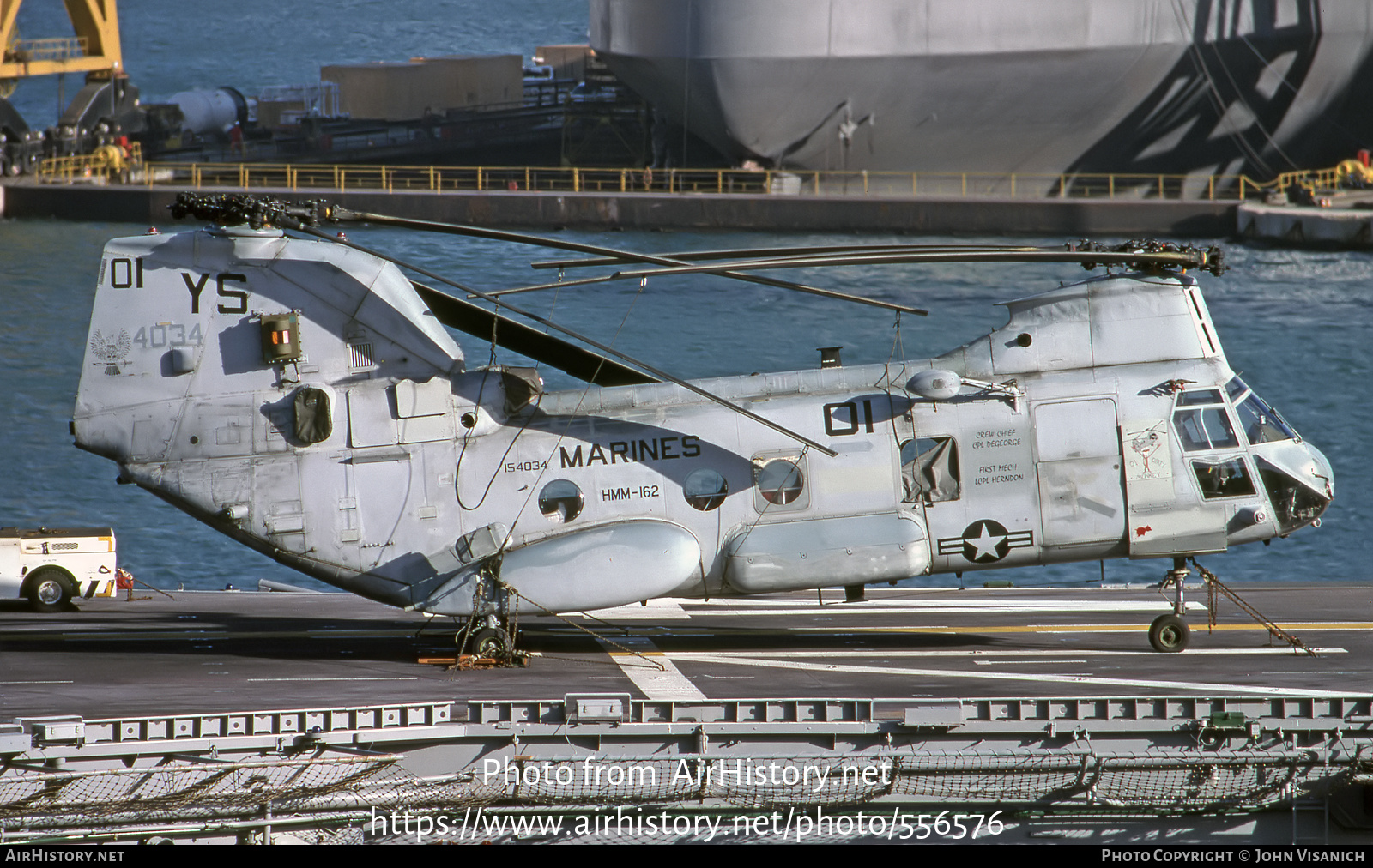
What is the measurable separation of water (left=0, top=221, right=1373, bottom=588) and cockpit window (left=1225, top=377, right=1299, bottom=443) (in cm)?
1542

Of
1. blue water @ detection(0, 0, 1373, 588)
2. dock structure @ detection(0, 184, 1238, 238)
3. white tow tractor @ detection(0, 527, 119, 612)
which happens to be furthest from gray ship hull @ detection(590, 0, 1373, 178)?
white tow tractor @ detection(0, 527, 119, 612)

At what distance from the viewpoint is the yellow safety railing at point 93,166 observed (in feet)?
217

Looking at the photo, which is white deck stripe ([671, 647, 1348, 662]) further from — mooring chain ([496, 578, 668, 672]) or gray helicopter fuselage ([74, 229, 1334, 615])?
gray helicopter fuselage ([74, 229, 1334, 615])

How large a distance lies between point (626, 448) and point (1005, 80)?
154ft

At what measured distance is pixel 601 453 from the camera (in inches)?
653

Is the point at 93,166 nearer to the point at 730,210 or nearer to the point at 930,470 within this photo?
the point at 730,210

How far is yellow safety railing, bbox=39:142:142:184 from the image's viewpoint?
217 feet

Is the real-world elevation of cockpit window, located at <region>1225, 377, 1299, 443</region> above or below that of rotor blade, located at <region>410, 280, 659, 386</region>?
below

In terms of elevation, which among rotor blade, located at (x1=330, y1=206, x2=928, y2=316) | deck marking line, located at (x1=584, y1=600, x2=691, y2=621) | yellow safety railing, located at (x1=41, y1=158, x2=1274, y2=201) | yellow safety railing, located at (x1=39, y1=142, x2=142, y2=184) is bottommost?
deck marking line, located at (x1=584, y1=600, x2=691, y2=621)

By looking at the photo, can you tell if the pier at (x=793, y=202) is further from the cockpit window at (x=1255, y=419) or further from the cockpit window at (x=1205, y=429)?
the cockpit window at (x=1205, y=429)

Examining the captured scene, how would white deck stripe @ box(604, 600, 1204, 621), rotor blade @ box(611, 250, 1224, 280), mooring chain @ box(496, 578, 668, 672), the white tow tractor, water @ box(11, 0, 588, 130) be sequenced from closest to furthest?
rotor blade @ box(611, 250, 1224, 280) → mooring chain @ box(496, 578, 668, 672) → white deck stripe @ box(604, 600, 1204, 621) → the white tow tractor → water @ box(11, 0, 588, 130)

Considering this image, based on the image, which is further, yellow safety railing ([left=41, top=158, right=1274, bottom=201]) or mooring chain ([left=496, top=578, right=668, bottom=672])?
yellow safety railing ([left=41, top=158, right=1274, bottom=201])

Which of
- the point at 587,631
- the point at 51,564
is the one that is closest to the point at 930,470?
the point at 587,631

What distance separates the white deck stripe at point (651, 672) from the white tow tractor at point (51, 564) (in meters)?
8.76
